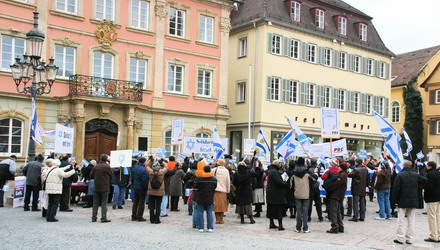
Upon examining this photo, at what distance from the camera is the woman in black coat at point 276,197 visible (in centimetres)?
1299

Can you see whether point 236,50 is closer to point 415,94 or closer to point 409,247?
point 415,94

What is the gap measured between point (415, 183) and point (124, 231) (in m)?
6.92

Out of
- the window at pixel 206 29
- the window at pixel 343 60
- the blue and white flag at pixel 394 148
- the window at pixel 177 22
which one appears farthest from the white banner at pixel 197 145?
the window at pixel 343 60

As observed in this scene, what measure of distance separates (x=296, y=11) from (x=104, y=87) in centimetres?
1633

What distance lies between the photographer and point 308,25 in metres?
36.2

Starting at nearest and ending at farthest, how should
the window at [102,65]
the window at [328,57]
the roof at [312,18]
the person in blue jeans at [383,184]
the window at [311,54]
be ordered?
the person in blue jeans at [383,184] → the window at [102,65] → the roof at [312,18] → the window at [311,54] → the window at [328,57]

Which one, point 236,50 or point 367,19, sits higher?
point 367,19

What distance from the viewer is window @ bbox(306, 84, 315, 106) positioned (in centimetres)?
3609

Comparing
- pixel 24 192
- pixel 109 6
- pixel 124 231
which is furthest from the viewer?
pixel 109 6

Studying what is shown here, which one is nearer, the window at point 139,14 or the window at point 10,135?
the window at point 10,135

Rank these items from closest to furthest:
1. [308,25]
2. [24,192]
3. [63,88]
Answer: [24,192], [63,88], [308,25]

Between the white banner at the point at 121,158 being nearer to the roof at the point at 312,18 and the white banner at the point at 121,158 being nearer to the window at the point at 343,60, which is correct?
the roof at the point at 312,18

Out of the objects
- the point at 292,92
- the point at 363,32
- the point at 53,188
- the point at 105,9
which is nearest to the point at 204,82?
the point at 292,92

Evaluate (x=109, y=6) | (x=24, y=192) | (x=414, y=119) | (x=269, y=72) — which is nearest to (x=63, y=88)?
(x=109, y=6)
